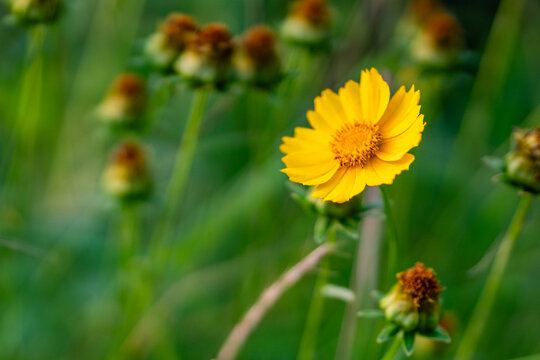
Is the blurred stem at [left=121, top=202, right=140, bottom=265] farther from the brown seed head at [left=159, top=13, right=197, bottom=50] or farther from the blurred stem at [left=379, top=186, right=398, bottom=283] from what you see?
the blurred stem at [left=379, top=186, right=398, bottom=283]

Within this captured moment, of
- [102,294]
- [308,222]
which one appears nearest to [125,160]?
[102,294]

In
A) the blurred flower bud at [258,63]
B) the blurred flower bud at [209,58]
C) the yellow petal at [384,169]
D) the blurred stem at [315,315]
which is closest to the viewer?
the yellow petal at [384,169]

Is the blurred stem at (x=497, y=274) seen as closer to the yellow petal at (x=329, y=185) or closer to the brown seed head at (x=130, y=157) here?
the yellow petal at (x=329, y=185)

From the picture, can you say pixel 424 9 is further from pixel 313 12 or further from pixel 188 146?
pixel 188 146

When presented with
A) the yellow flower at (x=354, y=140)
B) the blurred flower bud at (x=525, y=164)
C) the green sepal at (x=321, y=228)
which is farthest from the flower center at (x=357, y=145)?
the blurred flower bud at (x=525, y=164)

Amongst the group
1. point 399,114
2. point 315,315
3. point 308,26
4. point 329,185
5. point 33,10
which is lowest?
point 315,315

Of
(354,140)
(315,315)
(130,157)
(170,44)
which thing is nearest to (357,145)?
(354,140)
